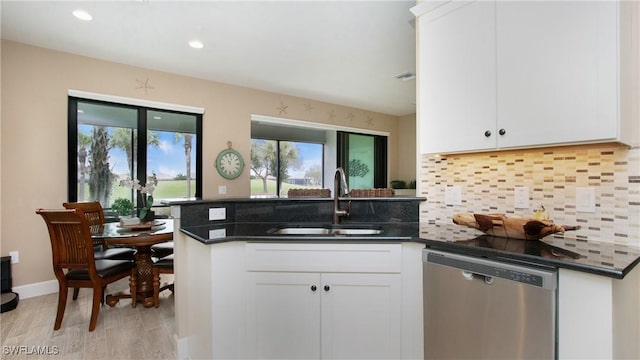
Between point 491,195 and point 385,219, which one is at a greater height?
point 491,195

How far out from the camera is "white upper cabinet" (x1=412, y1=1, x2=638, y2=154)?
1.31 meters

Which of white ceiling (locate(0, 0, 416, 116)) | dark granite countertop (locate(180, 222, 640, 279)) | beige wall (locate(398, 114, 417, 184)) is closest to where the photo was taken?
dark granite countertop (locate(180, 222, 640, 279))

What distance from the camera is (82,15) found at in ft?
8.46

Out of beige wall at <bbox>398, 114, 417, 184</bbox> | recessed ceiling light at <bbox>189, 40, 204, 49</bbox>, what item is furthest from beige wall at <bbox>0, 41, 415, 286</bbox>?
beige wall at <bbox>398, 114, 417, 184</bbox>

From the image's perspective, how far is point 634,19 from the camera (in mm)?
1388

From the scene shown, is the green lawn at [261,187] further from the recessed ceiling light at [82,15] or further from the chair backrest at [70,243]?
the recessed ceiling light at [82,15]

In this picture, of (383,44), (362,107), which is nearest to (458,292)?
(383,44)

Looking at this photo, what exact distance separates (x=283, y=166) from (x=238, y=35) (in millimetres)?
3470

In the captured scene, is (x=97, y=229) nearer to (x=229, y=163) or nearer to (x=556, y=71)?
(x=229, y=163)

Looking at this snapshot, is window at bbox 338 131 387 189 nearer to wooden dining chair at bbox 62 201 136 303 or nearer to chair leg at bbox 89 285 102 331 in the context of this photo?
wooden dining chair at bbox 62 201 136 303

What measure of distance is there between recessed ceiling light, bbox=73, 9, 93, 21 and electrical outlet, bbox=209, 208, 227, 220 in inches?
80.0

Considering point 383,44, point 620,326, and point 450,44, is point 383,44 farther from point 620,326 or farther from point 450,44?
point 620,326

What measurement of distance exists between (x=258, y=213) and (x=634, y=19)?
2.23 metres

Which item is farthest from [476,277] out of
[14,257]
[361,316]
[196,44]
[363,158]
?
[363,158]
